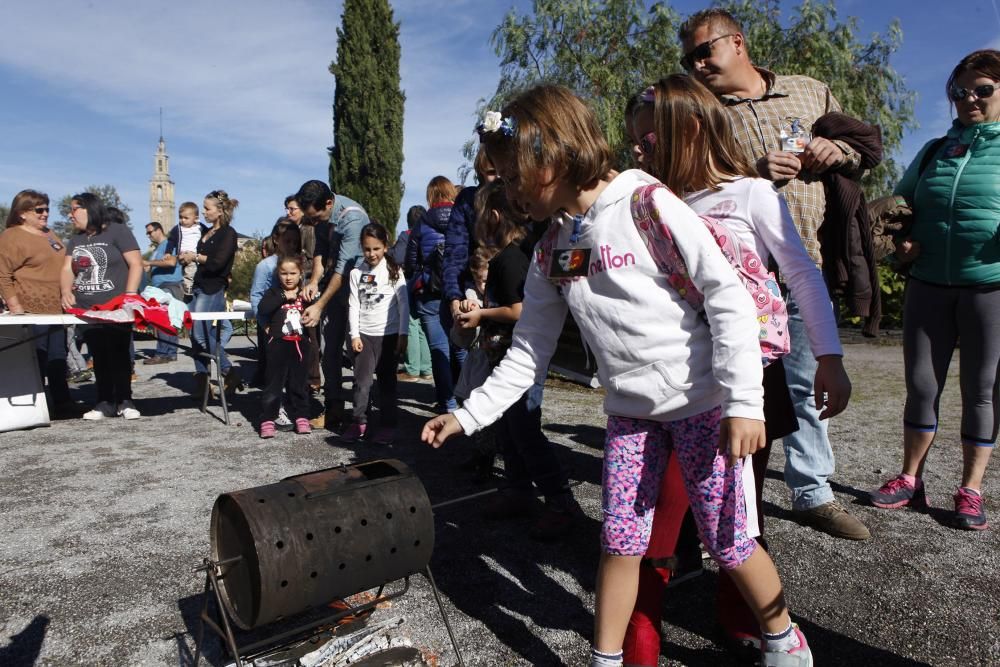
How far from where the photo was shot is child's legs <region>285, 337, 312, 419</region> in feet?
18.3

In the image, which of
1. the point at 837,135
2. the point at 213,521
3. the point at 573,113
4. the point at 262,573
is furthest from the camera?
the point at 837,135

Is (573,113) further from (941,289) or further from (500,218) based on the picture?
(941,289)

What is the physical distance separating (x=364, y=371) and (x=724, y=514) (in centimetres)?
366

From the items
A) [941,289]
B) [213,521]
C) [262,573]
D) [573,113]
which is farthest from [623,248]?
[941,289]

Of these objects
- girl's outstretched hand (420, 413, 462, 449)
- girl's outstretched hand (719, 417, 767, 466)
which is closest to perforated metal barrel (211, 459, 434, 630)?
girl's outstretched hand (420, 413, 462, 449)

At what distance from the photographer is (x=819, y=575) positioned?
2.77 meters

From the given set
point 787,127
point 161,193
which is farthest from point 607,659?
point 161,193

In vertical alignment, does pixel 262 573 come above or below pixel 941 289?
below

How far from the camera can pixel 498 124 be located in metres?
1.84

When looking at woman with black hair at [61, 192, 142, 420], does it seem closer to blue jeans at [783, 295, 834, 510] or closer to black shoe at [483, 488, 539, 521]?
black shoe at [483, 488, 539, 521]

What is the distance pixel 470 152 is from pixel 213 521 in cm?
1562

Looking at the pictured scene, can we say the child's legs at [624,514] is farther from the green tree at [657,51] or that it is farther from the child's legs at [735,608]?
the green tree at [657,51]

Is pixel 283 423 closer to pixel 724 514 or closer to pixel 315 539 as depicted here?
pixel 315 539

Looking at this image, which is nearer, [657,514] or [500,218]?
[657,514]
